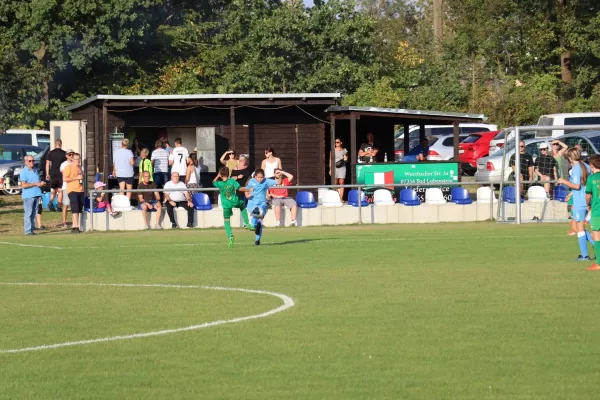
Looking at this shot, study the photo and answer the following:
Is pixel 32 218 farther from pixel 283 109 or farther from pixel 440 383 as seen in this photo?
pixel 440 383

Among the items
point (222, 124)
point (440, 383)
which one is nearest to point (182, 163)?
point (222, 124)

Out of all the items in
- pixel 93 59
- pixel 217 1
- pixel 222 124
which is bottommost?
pixel 222 124

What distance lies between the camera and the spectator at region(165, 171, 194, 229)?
27.8 m

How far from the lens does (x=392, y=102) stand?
5303 centimetres

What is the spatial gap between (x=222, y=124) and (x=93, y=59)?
23.0 meters

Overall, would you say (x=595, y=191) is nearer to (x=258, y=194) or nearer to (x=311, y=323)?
(x=311, y=323)

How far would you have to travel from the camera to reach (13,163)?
42.9m

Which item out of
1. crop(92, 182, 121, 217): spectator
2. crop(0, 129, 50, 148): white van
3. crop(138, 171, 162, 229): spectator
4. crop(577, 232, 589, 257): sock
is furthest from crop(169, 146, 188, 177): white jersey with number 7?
crop(0, 129, 50, 148): white van

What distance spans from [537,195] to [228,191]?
32.7 ft

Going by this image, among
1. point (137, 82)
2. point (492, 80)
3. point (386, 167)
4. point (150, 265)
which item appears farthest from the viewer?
point (492, 80)

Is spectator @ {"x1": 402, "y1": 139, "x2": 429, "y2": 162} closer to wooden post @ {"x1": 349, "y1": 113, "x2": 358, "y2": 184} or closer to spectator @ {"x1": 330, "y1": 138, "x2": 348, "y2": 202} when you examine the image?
wooden post @ {"x1": 349, "y1": 113, "x2": 358, "y2": 184}

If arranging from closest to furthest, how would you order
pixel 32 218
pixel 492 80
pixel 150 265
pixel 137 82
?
pixel 150 265 < pixel 32 218 < pixel 137 82 < pixel 492 80

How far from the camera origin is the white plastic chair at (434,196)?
29047 mm

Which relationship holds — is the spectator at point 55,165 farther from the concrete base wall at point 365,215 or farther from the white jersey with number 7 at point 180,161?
the concrete base wall at point 365,215
